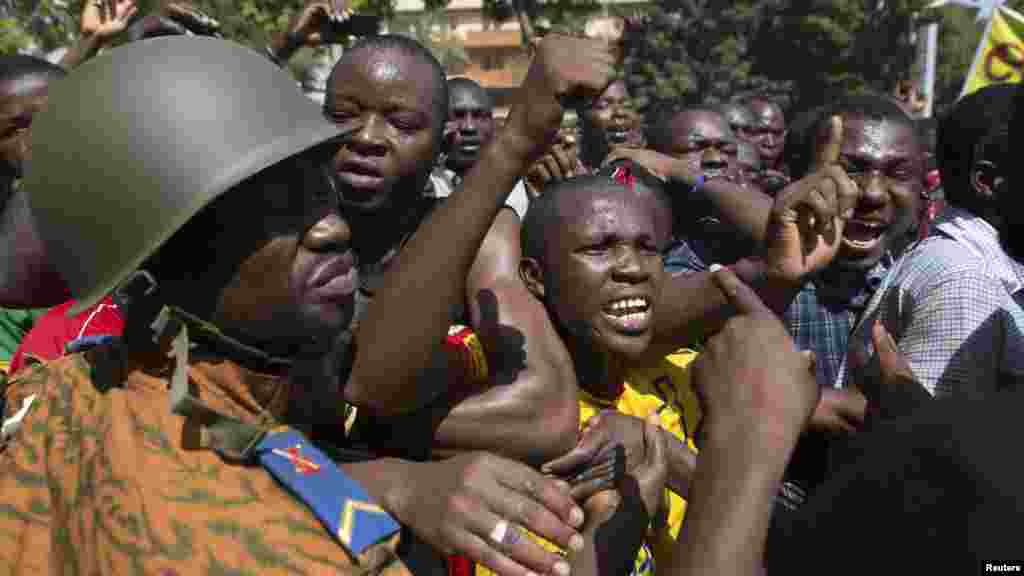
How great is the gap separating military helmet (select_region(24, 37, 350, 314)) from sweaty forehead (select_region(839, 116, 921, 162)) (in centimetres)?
234

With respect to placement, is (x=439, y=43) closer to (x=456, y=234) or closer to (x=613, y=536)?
(x=456, y=234)

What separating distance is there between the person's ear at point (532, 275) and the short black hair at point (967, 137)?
1.41m

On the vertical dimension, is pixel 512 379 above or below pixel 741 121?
above

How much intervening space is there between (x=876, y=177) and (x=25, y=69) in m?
3.10

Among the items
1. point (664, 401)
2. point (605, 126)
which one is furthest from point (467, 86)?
point (664, 401)

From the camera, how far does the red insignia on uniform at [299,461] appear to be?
161cm

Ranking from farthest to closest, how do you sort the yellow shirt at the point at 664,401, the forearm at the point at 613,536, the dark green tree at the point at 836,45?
1. the dark green tree at the point at 836,45
2. the yellow shirt at the point at 664,401
3. the forearm at the point at 613,536

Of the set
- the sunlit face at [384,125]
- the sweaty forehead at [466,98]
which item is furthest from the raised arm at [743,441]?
the sweaty forehead at [466,98]

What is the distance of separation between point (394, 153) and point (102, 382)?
4.79 ft

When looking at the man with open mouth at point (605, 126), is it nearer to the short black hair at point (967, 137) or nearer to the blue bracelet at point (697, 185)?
the blue bracelet at point (697, 185)

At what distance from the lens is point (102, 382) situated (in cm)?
171

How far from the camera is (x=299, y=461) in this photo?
5.32 feet

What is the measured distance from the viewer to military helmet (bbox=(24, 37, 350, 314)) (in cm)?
165

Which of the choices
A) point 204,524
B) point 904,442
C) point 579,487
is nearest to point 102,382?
point 204,524
